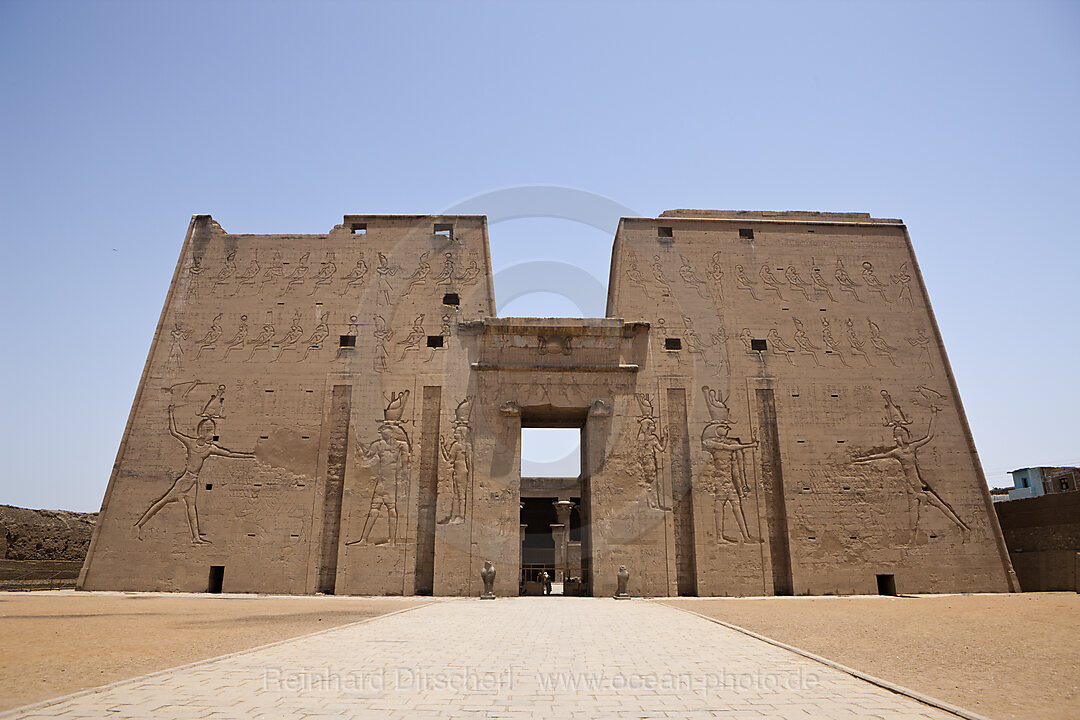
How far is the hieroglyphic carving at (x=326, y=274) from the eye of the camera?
17.3m

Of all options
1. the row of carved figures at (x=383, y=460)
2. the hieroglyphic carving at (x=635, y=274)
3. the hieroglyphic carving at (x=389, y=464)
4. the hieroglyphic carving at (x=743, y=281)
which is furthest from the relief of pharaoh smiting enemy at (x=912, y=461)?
the hieroglyphic carving at (x=389, y=464)

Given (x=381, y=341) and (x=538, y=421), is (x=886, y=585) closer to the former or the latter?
(x=538, y=421)

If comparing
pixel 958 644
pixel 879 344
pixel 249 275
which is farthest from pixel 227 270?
pixel 879 344

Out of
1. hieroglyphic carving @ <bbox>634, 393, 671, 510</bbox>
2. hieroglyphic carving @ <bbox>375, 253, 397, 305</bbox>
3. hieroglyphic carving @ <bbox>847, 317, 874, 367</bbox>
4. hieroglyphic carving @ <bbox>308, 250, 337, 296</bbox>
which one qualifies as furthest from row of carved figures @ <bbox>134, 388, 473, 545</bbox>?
hieroglyphic carving @ <bbox>847, 317, 874, 367</bbox>

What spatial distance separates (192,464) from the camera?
15.7 m

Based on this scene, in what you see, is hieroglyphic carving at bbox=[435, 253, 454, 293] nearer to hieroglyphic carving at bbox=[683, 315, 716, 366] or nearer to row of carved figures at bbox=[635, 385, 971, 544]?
row of carved figures at bbox=[635, 385, 971, 544]

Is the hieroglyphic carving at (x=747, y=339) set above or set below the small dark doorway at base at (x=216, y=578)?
above

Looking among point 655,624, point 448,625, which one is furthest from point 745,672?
point 448,625

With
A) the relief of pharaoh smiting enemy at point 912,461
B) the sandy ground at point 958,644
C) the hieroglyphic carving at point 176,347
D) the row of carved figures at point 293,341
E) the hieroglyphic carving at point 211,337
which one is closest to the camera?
the sandy ground at point 958,644

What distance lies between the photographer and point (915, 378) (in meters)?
17.0

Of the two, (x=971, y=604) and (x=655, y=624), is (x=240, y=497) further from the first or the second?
(x=971, y=604)

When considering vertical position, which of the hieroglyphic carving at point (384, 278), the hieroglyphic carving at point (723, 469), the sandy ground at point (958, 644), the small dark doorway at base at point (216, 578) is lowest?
the sandy ground at point (958, 644)

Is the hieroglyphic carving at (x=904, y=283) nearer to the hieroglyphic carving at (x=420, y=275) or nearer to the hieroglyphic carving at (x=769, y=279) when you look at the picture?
the hieroglyphic carving at (x=769, y=279)

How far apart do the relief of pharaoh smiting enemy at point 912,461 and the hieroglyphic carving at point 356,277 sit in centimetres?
1384
